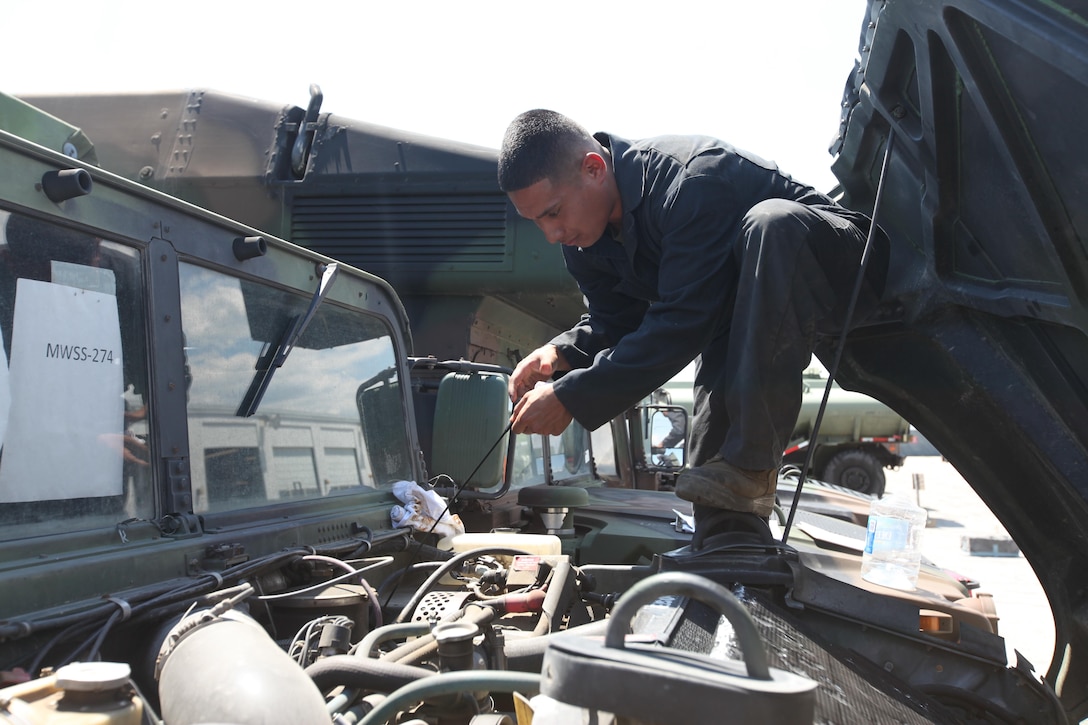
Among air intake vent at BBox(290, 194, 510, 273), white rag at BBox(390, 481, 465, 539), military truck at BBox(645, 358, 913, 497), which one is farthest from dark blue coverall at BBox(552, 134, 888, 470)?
military truck at BBox(645, 358, 913, 497)

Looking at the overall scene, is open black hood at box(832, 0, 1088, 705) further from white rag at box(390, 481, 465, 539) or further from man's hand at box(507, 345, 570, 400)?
white rag at box(390, 481, 465, 539)

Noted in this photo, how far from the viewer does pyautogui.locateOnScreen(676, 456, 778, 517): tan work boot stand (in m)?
2.14

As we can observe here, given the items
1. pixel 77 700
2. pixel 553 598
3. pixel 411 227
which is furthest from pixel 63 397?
pixel 411 227

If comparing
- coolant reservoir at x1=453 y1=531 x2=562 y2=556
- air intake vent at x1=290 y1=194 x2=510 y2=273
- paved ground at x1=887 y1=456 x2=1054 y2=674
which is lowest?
paved ground at x1=887 y1=456 x2=1054 y2=674

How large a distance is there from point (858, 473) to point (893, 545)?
54.1 ft

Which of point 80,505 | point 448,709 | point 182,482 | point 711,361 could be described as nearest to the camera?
point 448,709

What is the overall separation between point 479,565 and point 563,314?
380 cm

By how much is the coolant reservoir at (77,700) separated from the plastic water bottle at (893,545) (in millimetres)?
1807

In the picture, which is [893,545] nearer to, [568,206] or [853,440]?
[568,206]

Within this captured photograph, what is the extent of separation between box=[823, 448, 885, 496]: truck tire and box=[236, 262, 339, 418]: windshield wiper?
16.5 m

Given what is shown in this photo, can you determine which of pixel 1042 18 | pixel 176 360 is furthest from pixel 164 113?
pixel 1042 18

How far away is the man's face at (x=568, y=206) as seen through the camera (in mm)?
2461

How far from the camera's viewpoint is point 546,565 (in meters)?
2.58

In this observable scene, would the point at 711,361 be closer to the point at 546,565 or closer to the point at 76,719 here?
the point at 546,565
